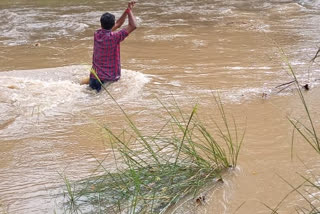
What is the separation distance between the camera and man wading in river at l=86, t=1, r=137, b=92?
17.4 ft

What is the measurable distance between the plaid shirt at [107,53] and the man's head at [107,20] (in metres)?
0.07

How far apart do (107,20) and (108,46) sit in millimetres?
319

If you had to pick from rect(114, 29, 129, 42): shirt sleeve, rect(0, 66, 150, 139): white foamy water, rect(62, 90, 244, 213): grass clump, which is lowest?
rect(0, 66, 150, 139): white foamy water

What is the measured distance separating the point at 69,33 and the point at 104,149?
6.38m

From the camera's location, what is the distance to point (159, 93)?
17.7ft

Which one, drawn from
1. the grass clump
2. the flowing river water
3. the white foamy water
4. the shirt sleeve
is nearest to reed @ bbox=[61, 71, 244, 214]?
the grass clump

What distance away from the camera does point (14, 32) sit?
9.92 metres

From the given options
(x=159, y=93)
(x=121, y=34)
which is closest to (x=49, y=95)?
(x=121, y=34)

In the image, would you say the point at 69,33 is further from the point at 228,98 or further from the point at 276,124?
the point at 276,124

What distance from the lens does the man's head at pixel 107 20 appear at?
526 centimetres

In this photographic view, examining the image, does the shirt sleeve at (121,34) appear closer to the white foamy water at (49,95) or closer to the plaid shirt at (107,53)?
the plaid shirt at (107,53)

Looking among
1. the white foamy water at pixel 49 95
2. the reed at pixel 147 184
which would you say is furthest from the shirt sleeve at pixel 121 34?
the reed at pixel 147 184

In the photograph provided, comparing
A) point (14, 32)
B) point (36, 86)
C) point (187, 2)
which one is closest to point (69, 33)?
point (14, 32)

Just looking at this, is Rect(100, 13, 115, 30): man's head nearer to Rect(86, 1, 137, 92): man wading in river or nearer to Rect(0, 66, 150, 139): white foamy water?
Rect(86, 1, 137, 92): man wading in river
